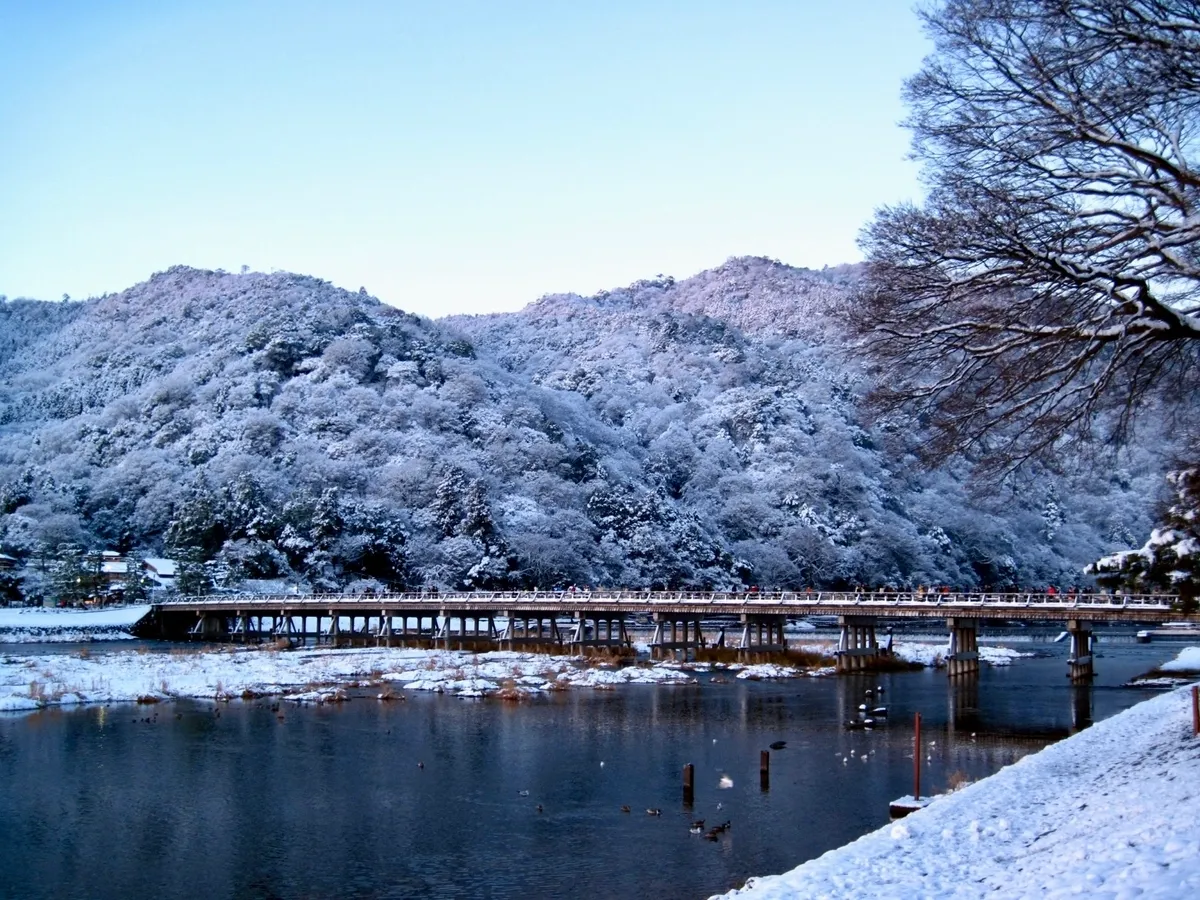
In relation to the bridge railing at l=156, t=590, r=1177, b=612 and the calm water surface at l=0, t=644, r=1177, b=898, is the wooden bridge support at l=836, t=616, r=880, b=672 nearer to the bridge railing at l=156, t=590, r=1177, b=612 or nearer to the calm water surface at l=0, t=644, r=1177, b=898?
the bridge railing at l=156, t=590, r=1177, b=612

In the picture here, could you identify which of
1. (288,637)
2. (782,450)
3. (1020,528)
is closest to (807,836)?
(288,637)

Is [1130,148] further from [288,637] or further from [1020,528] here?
[1020,528]

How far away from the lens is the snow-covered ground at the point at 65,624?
215 ft

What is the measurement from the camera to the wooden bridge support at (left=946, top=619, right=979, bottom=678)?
50.2m

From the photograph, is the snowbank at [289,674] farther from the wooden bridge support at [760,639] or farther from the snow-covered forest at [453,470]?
the snow-covered forest at [453,470]

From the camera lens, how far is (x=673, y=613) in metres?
60.0

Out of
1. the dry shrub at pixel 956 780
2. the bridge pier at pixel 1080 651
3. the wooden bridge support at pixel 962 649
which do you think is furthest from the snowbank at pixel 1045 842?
the wooden bridge support at pixel 962 649

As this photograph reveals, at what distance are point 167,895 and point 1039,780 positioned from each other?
13.2 meters

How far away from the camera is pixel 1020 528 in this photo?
12375 cm

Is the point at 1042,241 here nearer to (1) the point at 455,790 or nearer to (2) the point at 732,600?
(1) the point at 455,790

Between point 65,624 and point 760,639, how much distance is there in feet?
142

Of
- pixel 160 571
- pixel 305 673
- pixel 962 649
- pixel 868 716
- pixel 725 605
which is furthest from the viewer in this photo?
pixel 160 571

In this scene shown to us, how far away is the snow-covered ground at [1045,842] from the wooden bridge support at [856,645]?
36.4 metres

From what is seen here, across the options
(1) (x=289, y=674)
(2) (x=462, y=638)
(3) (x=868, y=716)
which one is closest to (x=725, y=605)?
(2) (x=462, y=638)
